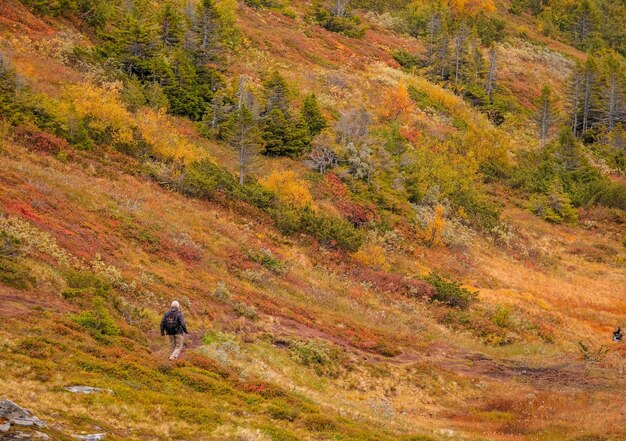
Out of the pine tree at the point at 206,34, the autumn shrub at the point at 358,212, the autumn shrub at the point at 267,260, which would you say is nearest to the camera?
the autumn shrub at the point at 267,260

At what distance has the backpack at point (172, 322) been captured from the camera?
15461 millimetres

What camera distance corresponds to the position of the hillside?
14242 mm

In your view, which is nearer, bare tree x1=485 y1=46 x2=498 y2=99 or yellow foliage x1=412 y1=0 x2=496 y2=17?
bare tree x1=485 y1=46 x2=498 y2=99

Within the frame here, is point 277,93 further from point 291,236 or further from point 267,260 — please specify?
point 267,260

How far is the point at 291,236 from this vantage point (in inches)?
1347

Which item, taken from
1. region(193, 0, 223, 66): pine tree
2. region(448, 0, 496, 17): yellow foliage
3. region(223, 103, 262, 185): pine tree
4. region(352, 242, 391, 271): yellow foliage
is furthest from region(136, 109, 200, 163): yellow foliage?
Result: region(448, 0, 496, 17): yellow foliage

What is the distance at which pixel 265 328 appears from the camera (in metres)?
21.2

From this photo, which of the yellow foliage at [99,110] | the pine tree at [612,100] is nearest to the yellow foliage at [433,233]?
the yellow foliage at [99,110]

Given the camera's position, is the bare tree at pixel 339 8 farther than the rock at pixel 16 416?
Yes

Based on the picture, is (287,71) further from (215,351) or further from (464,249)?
(215,351)

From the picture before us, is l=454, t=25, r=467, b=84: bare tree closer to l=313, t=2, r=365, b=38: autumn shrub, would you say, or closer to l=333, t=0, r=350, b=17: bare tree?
l=313, t=2, r=365, b=38: autumn shrub

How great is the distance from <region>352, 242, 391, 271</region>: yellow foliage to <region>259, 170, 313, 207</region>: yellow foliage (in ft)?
13.2

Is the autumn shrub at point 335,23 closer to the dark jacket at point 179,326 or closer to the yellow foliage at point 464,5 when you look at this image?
the yellow foliage at point 464,5

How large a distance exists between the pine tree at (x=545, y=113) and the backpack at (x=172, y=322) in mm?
63568
